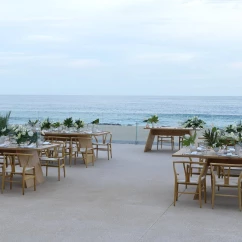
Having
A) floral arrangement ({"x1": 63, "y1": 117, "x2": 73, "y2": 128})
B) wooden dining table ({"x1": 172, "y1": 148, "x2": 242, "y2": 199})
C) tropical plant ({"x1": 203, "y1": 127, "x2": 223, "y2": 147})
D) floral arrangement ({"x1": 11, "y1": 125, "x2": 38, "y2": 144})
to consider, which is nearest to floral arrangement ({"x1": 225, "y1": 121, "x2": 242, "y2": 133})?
tropical plant ({"x1": 203, "y1": 127, "x2": 223, "y2": 147})

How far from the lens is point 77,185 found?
841 cm

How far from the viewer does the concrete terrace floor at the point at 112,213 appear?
5539 millimetres

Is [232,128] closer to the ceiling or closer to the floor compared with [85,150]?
closer to the ceiling

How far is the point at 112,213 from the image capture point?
254 inches

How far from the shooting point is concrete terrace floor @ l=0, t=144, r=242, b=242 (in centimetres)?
554

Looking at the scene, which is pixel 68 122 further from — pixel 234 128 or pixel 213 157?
pixel 213 157

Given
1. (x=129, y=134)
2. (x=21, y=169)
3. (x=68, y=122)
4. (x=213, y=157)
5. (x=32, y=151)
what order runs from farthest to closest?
(x=129, y=134), (x=68, y=122), (x=32, y=151), (x=21, y=169), (x=213, y=157)

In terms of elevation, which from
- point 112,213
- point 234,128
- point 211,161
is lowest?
point 112,213

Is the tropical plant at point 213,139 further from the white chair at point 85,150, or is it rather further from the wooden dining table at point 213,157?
the white chair at point 85,150

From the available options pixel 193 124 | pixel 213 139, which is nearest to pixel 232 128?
pixel 213 139

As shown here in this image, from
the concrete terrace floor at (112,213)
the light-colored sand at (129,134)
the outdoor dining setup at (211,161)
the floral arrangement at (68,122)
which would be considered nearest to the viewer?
the concrete terrace floor at (112,213)

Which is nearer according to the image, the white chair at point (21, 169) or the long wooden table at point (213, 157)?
the long wooden table at point (213, 157)

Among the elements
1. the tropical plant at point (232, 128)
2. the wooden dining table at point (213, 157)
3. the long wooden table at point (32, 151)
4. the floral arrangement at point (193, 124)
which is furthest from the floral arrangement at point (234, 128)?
the long wooden table at point (32, 151)

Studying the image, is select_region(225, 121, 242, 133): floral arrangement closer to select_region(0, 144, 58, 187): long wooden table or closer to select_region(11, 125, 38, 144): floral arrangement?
select_region(0, 144, 58, 187): long wooden table
